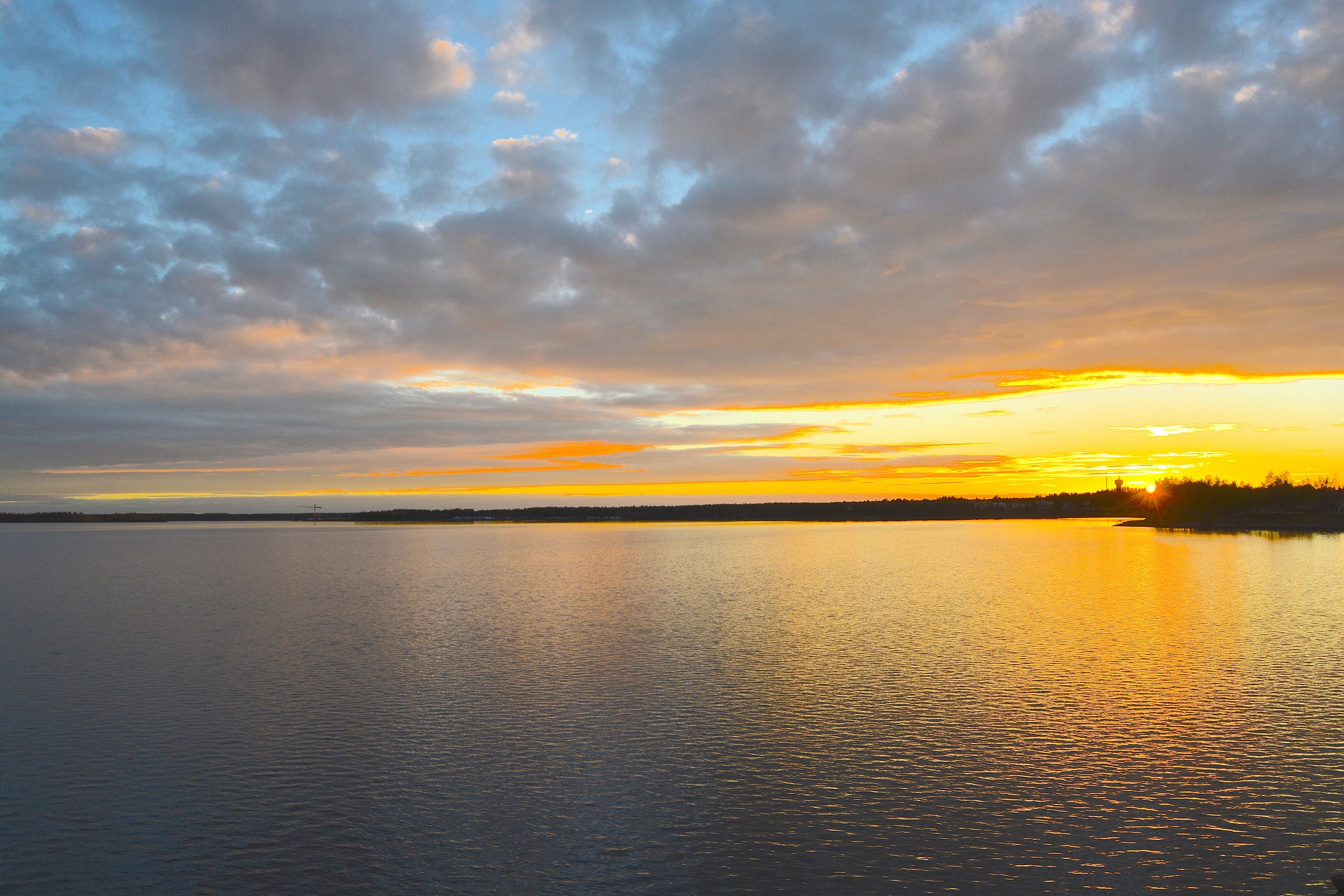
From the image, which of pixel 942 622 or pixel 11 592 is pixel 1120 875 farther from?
pixel 11 592

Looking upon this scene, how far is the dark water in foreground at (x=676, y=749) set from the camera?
1299 cm

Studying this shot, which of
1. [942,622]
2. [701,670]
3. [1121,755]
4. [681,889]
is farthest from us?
[942,622]

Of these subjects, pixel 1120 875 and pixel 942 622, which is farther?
pixel 942 622

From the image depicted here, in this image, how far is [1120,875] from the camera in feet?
40.8

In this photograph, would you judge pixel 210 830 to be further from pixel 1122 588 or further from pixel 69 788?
pixel 1122 588

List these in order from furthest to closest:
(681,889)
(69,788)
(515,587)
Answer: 1. (515,587)
2. (69,788)
3. (681,889)

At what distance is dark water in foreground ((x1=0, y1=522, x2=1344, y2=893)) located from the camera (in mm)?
12992

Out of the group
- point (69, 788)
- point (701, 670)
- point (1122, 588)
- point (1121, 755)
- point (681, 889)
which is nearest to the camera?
point (681, 889)

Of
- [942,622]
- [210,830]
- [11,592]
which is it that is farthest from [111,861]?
[11,592]

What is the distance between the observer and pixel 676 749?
18391 mm

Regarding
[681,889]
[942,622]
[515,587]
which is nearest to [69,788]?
[681,889]

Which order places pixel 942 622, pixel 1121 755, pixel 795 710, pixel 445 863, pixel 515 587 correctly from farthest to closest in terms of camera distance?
pixel 515 587 → pixel 942 622 → pixel 795 710 → pixel 1121 755 → pixel 445 863

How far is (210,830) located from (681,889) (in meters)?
8.05

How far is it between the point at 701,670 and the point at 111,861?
1606 centimetres
